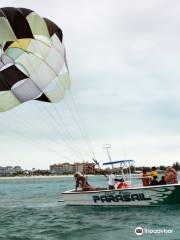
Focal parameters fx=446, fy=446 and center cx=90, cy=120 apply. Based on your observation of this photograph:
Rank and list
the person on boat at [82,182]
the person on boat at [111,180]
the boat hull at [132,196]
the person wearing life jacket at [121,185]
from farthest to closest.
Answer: the person on boat at [82,182] < the person on boat at [111,180] < the person wearing life jacket at [121,185] < the boat hull at [132,196]

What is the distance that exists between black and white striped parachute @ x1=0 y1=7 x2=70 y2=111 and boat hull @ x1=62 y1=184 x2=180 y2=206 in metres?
5.26

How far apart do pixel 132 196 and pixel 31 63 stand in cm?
704

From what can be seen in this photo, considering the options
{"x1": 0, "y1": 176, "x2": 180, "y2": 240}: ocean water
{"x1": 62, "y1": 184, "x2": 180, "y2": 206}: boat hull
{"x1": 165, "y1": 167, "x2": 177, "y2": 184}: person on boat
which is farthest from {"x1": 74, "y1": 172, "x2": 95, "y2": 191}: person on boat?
{"x1": 165, "y1": 167, "x2": 177, "y2": 184}: person on boat

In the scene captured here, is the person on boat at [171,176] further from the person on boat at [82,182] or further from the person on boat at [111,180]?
the person on boat at [82,182]

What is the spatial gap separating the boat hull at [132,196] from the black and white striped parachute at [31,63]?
5257 mm

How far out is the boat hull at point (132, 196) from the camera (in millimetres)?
17984

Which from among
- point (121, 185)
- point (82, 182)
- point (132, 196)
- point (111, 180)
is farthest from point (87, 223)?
point (82, 182)

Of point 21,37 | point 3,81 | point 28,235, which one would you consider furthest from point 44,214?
point 21,37

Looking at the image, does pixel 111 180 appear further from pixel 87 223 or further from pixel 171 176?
pixel 87 223

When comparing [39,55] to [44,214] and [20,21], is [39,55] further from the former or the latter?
[44,214]

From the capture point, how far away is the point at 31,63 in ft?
51.6

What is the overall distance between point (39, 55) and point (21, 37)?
3.23 feet

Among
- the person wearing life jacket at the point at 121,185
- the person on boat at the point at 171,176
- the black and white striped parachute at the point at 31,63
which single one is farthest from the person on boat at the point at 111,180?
the black and white striped parachute at the point at 31,63

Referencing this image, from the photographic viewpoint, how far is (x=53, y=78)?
15.9 meters
